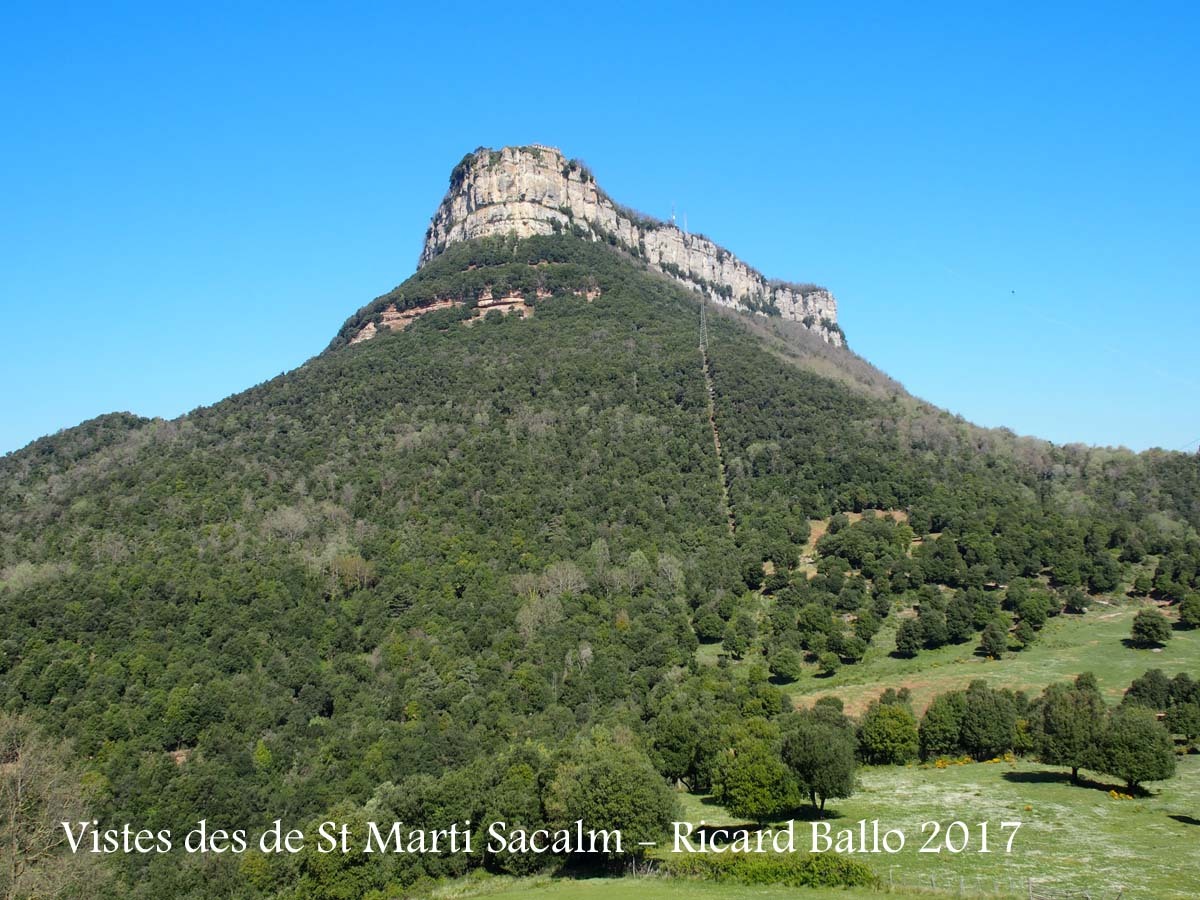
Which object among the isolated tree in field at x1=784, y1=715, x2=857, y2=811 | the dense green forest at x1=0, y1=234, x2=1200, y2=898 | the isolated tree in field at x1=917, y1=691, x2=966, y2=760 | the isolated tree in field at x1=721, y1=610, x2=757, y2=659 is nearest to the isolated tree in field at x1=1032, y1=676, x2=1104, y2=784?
the dense green forest at x1=0, y1=234, x2=1200, y2=898

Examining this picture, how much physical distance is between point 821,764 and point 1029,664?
3366 centimetres

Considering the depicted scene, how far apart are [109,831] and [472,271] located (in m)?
107

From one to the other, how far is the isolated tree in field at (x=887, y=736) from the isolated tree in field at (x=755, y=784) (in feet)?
43.3

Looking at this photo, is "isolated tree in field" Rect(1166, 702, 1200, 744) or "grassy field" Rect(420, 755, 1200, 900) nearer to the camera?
"grassy field" Rect(420, 755, 1200, 900)

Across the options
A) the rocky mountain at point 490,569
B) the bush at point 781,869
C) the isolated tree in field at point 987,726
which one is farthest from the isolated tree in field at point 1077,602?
the bush at point 781,869

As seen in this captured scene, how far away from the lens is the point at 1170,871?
3152cm

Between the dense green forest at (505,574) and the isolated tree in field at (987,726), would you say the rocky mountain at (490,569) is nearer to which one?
the dense green forest at (505,574)

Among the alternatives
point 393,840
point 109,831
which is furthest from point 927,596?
point 109,831

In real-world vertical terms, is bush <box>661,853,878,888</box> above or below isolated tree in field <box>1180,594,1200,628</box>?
below

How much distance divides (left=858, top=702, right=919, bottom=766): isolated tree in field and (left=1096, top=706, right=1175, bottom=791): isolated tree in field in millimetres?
12013

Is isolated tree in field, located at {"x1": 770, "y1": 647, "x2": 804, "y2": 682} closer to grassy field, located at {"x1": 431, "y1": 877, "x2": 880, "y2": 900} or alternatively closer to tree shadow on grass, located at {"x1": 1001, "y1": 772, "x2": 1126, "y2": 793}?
tree shadow on grass, located at {"x1": 1001, "y1": 772, "x2": 1126, "y2": 793}

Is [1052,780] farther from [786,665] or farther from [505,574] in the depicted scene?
[505,574]

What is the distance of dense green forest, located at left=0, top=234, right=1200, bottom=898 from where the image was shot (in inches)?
2101

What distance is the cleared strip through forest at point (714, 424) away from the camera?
323 ft
